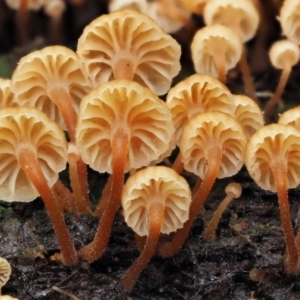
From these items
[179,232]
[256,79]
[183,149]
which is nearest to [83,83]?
[183,149]

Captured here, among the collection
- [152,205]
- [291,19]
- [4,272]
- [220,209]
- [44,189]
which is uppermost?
[291,19]

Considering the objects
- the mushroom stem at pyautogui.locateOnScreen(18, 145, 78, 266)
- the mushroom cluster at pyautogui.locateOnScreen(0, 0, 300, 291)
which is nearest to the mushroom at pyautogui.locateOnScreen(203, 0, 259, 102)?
the mushroom cluster at pyautogui.locateOnScreen(0, 0, 300, 291)

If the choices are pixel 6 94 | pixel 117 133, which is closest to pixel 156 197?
pixel 117 133

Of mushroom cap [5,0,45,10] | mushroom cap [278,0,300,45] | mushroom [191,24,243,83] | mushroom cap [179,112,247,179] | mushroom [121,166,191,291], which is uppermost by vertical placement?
mushroom cap [5,0,45,10]

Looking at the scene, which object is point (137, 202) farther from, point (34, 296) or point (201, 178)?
point (34, 296)

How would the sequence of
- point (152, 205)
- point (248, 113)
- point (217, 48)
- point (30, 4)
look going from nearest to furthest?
1. point (152, 205)
2. point (248, 113)
3. point (217, 48)
4. point (30, 4)

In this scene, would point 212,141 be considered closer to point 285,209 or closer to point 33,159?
point 285,209

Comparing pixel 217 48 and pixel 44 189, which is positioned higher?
pixel 217 48

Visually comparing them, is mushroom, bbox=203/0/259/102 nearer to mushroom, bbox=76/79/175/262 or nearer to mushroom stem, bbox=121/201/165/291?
mushroom, bbox=76/79/175/262
